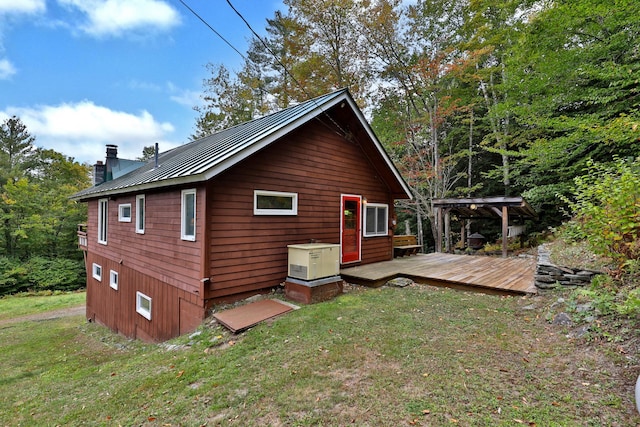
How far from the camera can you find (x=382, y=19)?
42.2 feet

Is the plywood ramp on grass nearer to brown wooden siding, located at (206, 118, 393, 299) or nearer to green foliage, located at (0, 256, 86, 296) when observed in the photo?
brown wooden siding, located at (206, 118, 393, 299)

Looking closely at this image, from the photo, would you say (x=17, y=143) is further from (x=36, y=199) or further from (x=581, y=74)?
(x=581, y=74)

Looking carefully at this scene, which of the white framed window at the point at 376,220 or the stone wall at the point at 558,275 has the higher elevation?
the white framed window at the point at 376,220

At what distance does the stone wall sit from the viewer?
4.62 m

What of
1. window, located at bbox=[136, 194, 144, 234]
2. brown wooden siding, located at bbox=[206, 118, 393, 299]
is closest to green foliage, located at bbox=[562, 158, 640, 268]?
brown wooden siding, located at bbox=[206, 118, 393, 299]

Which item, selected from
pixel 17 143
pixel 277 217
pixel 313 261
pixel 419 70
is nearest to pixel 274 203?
pixel 277 217

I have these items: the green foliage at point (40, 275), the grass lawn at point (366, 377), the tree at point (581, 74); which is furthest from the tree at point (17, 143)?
the tree at point (581, 74)

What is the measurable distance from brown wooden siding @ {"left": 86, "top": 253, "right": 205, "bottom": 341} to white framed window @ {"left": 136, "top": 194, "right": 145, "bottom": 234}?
46.0 inches

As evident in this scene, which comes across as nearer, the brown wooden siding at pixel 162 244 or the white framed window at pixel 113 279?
the brown wooden siding at pixel 162 244

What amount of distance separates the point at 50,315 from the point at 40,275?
27.1 feet

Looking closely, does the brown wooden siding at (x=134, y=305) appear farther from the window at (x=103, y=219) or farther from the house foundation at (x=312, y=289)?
the house foundation at (x=312, y=289)

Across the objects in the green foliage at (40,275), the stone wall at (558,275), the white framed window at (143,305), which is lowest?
the green foliage at (40,275)

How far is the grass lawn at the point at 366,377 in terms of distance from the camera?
91.7 inches

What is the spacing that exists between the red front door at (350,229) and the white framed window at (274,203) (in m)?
1.76
